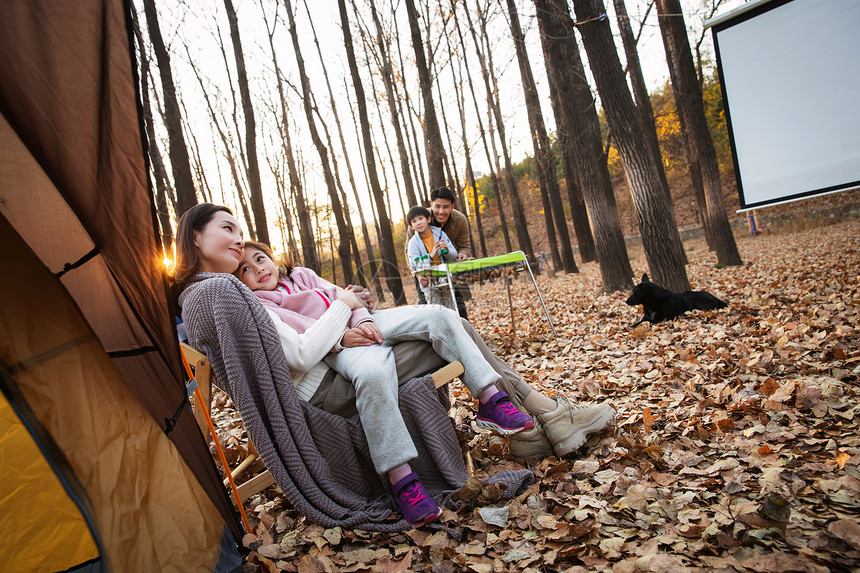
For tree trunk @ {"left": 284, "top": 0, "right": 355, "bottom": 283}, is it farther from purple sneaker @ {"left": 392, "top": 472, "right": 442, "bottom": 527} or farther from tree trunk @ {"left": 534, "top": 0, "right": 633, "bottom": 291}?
purple sneaker @ {"left": 392, "top": 472, "right": 442, "bottom": 527}

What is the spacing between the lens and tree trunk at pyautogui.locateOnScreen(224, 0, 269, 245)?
8.83 metres

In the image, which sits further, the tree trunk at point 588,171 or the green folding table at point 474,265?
the tree trunk at point 588,171

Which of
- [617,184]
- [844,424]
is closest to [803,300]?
[844,424]

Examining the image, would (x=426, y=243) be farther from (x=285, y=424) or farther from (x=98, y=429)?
(x=98, y=429)

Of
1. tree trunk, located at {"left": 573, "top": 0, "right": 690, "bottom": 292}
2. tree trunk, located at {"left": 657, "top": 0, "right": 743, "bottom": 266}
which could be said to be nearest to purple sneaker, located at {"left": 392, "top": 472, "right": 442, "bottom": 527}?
tree trunk, located at {"left": 573, "top": 0, "right": 690, "bottom": 292}

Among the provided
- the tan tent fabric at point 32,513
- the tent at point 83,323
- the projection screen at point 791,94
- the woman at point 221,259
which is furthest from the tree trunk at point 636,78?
the tan tent fabric at point 32,513

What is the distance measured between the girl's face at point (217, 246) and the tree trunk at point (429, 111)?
23.3 ft

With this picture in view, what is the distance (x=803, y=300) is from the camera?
475 cm

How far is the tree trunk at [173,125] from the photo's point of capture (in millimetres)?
6926

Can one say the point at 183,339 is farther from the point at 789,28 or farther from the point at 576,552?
the point at 789,28

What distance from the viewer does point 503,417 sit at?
2.40 m

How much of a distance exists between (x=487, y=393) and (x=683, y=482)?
927 millimetres

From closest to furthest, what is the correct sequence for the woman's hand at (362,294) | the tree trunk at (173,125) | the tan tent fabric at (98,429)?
the tan tent fabric at (98,429), the woman's hand at (362,294), the tree trunk at (173,125)

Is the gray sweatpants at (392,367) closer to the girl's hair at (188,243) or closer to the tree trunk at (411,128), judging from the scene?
the girl's hair at (188,243)
